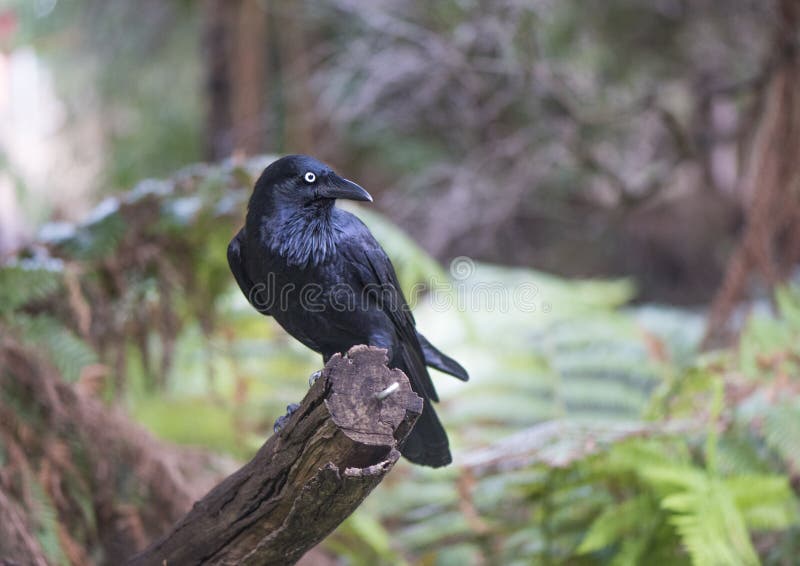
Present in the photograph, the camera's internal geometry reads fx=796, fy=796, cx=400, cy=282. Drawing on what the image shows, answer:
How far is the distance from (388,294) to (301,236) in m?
0.27

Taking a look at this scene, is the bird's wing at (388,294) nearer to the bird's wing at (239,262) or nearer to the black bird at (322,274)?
the black bird at (322,274)

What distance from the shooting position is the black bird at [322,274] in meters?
2.01

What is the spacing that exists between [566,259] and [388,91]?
7.93 ft

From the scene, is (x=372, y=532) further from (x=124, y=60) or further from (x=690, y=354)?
(x=124, y=60)

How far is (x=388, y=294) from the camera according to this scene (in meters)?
2.10

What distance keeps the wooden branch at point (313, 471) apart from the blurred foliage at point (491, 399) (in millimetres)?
845

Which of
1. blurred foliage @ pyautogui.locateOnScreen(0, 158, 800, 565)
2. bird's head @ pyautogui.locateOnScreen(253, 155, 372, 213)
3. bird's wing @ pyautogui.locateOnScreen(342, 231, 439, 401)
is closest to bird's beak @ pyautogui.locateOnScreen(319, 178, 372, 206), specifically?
bird's head @ pyautogui.locateOnScreen(253, 155, 372, 213)

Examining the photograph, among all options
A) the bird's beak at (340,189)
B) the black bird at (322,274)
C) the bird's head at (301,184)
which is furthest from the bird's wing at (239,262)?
the bird's beak at (340,189)

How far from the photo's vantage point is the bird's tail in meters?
2.05

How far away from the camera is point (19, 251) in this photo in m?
Result: 3.01

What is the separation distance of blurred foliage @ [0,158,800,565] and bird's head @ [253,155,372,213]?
1.07 m

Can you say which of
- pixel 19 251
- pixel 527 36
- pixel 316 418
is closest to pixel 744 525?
pixel 316 418

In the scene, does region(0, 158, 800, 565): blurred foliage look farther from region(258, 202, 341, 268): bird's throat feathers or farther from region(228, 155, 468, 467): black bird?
region(258, 202, 341, 268): bird's throat feathers

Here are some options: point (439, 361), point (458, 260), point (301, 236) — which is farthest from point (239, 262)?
point (458, 260)
